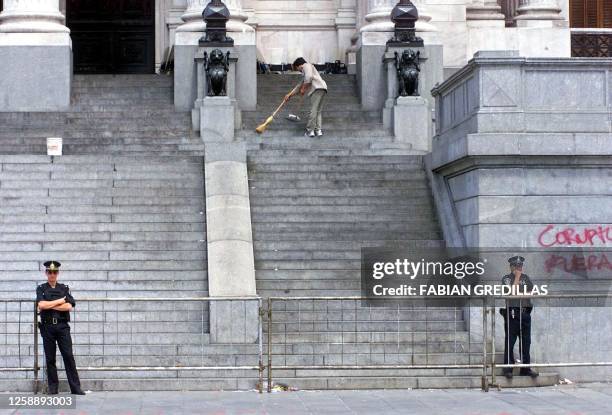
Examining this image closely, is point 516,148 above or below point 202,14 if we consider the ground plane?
below

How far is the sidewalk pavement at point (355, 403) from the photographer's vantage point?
17.8 metres

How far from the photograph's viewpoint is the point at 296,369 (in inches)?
787

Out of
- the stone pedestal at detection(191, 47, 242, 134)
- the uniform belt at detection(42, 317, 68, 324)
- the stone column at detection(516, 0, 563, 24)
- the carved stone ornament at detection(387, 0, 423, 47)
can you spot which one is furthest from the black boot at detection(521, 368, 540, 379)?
the stone column at detection(516, 0, 563, 24)

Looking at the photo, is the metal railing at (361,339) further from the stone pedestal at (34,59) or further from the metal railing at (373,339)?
the stone pedestal at (34,59)

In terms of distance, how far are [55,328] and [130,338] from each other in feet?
5.08

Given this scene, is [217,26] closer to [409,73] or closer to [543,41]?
[409,73]

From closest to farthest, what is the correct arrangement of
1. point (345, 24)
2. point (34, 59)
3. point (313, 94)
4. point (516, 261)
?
point (516, 261) → point (313, 94) → point (34, 59) → point (345, 24)

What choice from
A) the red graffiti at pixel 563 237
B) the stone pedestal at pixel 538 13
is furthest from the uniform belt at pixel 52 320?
the stone pedestal at pixel 538 13

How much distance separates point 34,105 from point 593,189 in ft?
41.4

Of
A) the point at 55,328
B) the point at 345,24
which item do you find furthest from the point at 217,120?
the point at 55,328

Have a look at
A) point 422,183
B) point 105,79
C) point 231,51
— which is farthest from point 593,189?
point 105,79

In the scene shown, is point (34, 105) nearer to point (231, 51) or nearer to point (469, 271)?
point (231, 51)

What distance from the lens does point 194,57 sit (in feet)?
101

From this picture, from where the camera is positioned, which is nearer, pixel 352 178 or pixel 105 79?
pixel 352 178
